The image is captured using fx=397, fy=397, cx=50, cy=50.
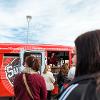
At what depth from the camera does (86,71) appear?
2480mm

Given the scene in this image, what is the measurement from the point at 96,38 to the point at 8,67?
1454cm

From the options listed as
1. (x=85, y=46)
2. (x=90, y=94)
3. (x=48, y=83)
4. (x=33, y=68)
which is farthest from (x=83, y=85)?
(x=48, y=83)

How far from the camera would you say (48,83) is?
43.7 feet

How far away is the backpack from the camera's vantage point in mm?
2244

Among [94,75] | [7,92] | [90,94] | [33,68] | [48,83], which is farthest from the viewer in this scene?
[7,92]

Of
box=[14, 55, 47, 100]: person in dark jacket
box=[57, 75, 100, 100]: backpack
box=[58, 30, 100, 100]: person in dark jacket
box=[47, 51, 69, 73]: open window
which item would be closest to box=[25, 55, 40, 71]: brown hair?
box=[14, 55, 47, 100]: person in dark jacket

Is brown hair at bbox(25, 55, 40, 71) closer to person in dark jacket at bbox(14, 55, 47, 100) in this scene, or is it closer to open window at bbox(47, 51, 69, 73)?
person in dark jacket at bbox(14, 55, 47, 100)

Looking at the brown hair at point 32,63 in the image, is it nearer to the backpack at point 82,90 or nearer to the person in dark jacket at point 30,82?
the person in dark jacket at point 30,82

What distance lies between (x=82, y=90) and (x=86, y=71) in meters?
0.21

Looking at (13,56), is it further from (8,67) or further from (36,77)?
(36,77)

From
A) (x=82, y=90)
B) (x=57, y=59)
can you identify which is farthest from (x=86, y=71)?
(x=57, y=59)

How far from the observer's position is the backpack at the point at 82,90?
224cm

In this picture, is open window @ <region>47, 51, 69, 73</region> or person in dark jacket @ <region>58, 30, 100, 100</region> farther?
open window @ <region>47, 51, 69, 73</region>

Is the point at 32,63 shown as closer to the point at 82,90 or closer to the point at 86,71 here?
the point at 86,71
